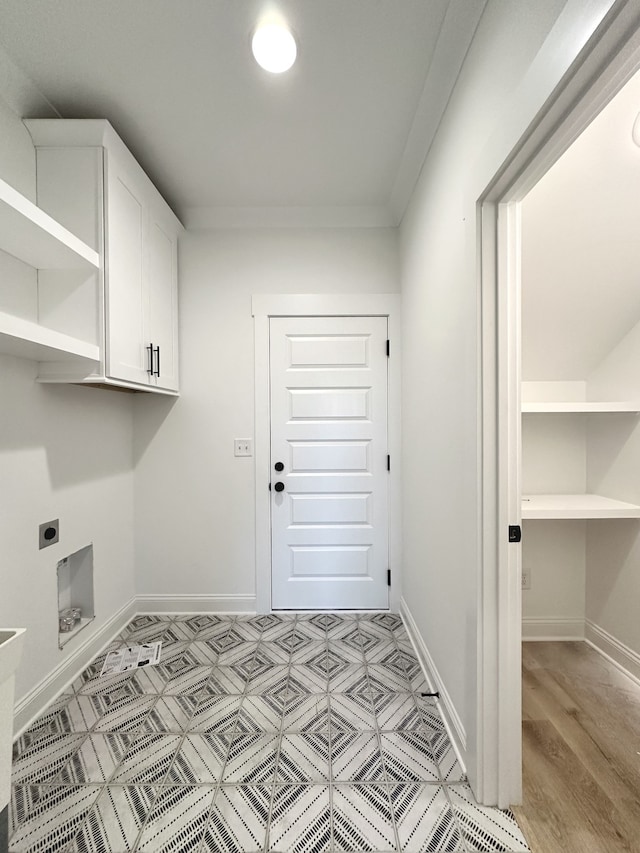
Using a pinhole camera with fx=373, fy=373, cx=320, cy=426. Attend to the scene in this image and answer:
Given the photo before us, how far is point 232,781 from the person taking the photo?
49.6 inches

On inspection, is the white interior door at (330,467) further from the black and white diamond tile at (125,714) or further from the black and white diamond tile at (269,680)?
the black and white diamond tile at (125,714)

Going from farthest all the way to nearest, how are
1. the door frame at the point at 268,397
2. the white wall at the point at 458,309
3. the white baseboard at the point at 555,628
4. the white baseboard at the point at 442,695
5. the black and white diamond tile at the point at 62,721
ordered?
the door frame at the point at 268,397, the white baseboard at the point at 555,628, the black and white diamond tile at the point at 62,721, the white baseboard at the point at 442,695, the white wall at the point at 458,309

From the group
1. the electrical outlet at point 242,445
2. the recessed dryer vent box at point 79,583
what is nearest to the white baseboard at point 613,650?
the electrical outlet at point 242,445

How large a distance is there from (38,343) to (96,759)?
1.49m

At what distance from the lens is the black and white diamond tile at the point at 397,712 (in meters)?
1.50

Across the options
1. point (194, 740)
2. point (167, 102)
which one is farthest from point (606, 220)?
point (194, 740)

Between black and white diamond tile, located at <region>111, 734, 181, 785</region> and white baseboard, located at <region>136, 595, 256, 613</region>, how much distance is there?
38.2 inches

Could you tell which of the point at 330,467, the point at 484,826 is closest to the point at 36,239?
the point at 330,467

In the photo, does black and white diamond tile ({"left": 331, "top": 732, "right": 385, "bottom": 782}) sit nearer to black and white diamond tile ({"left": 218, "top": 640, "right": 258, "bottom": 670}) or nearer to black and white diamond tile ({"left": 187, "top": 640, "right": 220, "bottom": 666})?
black and white diamond tile ({"left": 218, "top": 640, "right": 258, "bottom": 670})

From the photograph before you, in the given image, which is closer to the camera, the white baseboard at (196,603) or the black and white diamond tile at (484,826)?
the black and white diamond tile at (484,826)

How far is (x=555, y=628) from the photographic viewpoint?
213cm

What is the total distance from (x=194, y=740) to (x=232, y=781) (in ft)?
0.83

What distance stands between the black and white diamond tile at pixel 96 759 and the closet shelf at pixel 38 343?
58.1 inches

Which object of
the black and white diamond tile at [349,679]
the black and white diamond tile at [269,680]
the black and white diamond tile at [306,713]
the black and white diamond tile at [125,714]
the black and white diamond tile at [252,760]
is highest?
the black and white diamond tile at [252,760]
